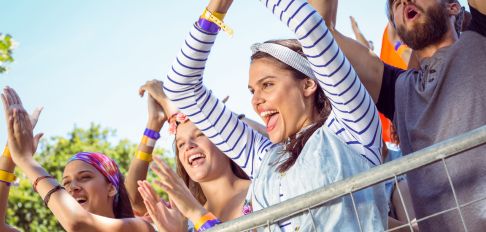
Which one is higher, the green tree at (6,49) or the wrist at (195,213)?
the green tree at (6,49)

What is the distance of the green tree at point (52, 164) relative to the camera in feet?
54.2

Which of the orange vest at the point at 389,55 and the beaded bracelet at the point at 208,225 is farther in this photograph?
the orange vest at the point at 389,55

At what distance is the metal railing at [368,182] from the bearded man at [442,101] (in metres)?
0.41

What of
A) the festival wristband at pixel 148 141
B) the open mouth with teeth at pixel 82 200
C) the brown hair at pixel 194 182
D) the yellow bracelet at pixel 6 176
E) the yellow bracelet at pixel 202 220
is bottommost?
the yellow bracelet at pixel 202 220

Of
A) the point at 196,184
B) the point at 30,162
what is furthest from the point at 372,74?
the point at 30,162

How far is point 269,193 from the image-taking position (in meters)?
2.78

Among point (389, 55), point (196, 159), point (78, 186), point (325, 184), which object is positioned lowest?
point (325, 184)

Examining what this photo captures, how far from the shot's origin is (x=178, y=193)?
302 cm

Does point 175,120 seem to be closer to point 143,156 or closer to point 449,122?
point 143,156

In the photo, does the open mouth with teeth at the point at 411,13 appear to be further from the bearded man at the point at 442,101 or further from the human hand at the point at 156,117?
the human hand at the point at 156,117

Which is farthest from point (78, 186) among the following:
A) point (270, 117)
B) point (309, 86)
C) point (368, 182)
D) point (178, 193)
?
point (368, 182)

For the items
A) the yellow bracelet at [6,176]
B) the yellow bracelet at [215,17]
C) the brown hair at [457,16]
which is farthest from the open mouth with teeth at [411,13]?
the yellow bracelet at [6,176]

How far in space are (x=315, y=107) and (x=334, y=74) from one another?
403 millimetres

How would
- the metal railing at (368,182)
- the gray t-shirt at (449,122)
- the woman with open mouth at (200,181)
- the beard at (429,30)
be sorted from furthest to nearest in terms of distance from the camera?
the woman with open mouth at (200,181) < the beard at (429,30) < the gray t-shirt at (449,122) < the metal railing at (368,182)
